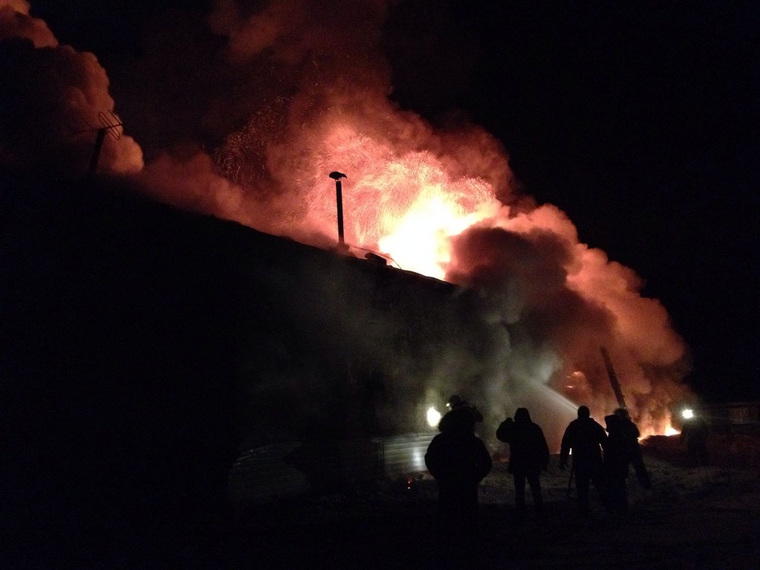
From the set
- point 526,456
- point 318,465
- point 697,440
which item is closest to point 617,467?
point 526,456

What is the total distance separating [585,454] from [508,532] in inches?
84.6

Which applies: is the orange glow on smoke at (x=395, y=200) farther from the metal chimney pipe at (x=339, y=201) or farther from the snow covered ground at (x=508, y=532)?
the snow covered ground at (x=508, y=532)

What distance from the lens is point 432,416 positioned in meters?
14.8

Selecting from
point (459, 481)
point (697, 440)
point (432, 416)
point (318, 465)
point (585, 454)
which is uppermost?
point (432, 416)

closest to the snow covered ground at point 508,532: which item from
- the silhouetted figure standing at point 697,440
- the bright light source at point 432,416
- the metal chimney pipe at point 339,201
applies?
the bright light source at point 432,416

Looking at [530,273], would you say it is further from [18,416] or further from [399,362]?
[18,416]

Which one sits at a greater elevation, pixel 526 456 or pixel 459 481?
pixel 526 456

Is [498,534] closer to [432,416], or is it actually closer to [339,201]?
[432,416]

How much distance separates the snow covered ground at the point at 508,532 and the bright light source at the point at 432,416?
3.57 m

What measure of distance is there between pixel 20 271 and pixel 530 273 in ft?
55.0

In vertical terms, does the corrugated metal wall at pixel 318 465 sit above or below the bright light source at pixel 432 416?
below

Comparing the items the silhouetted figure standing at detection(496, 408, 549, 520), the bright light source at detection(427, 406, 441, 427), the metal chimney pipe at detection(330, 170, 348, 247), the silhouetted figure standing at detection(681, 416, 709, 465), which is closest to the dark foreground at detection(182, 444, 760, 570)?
the silhouetted figure standing at detection(496, 408, 549, 520)

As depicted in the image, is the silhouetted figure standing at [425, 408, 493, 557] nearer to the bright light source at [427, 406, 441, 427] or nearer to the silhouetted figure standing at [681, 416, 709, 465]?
the bright light source at [427, 406, 441, 427]

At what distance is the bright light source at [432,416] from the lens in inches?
577
